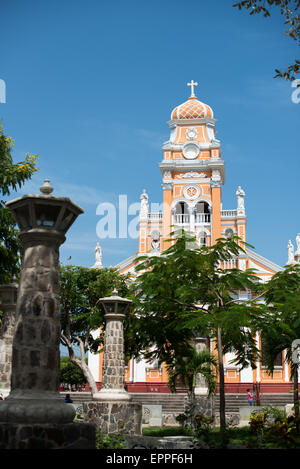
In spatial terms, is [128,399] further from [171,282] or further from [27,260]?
[27,260]

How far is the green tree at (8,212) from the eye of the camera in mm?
15461

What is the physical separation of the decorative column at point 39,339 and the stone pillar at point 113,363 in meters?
8.17

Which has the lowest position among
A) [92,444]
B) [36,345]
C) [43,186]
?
[92,444]

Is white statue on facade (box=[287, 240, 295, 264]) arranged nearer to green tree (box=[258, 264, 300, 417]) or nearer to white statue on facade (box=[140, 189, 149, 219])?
white statue on facade (box=[140, 189, 149, 219])

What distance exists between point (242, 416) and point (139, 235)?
23.9 metres

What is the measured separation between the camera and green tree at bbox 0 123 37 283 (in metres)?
15.5

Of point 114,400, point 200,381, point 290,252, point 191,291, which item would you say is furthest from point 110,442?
point 290,252

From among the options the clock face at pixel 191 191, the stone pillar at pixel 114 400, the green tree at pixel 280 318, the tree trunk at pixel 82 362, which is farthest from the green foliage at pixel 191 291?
the clock face at pixel 191 191

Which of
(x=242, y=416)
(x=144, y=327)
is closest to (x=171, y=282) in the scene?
(x=144, y=327)

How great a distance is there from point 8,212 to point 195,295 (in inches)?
237

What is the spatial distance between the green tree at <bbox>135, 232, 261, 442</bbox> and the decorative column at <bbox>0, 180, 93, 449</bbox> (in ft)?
18.9

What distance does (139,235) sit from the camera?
4197 cm

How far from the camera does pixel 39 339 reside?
689 centimetres

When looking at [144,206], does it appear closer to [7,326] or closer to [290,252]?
[290,252]
